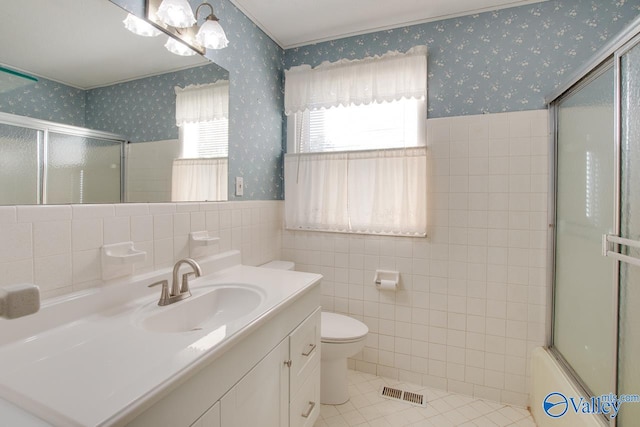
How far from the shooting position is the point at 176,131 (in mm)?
1411

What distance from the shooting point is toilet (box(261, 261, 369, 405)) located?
5.55 feet

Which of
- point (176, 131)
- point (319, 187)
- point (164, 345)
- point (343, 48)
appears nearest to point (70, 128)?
point (176, 131)

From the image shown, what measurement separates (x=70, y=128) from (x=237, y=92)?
977 millimetres

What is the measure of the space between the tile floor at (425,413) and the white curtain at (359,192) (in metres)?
1.05

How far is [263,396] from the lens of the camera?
1011 mm

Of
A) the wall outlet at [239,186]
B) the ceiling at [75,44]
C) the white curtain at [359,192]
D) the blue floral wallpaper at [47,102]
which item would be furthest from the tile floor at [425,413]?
the ceiling at [75,44]

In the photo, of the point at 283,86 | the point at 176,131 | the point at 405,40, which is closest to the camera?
the point at 176,131

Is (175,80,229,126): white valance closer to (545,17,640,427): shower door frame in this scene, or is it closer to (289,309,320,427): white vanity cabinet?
(289,309,320,427): white vanity cabinet

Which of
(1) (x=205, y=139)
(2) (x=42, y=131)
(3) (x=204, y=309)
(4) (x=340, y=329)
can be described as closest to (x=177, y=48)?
(1) (x=205, y=139)

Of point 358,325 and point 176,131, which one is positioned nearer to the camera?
point 176,131

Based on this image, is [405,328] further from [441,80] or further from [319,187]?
[441,80]

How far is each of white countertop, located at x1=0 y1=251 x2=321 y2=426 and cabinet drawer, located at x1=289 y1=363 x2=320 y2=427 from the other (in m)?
0.49

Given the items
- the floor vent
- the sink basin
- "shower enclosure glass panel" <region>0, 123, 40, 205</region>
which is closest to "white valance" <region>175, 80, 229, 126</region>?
"shower enclosure glass panel" <region>0, 123, 40, 205</region>

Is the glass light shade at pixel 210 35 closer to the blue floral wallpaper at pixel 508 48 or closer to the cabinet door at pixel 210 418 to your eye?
the blue floral wallpaper at pixel 508 48
